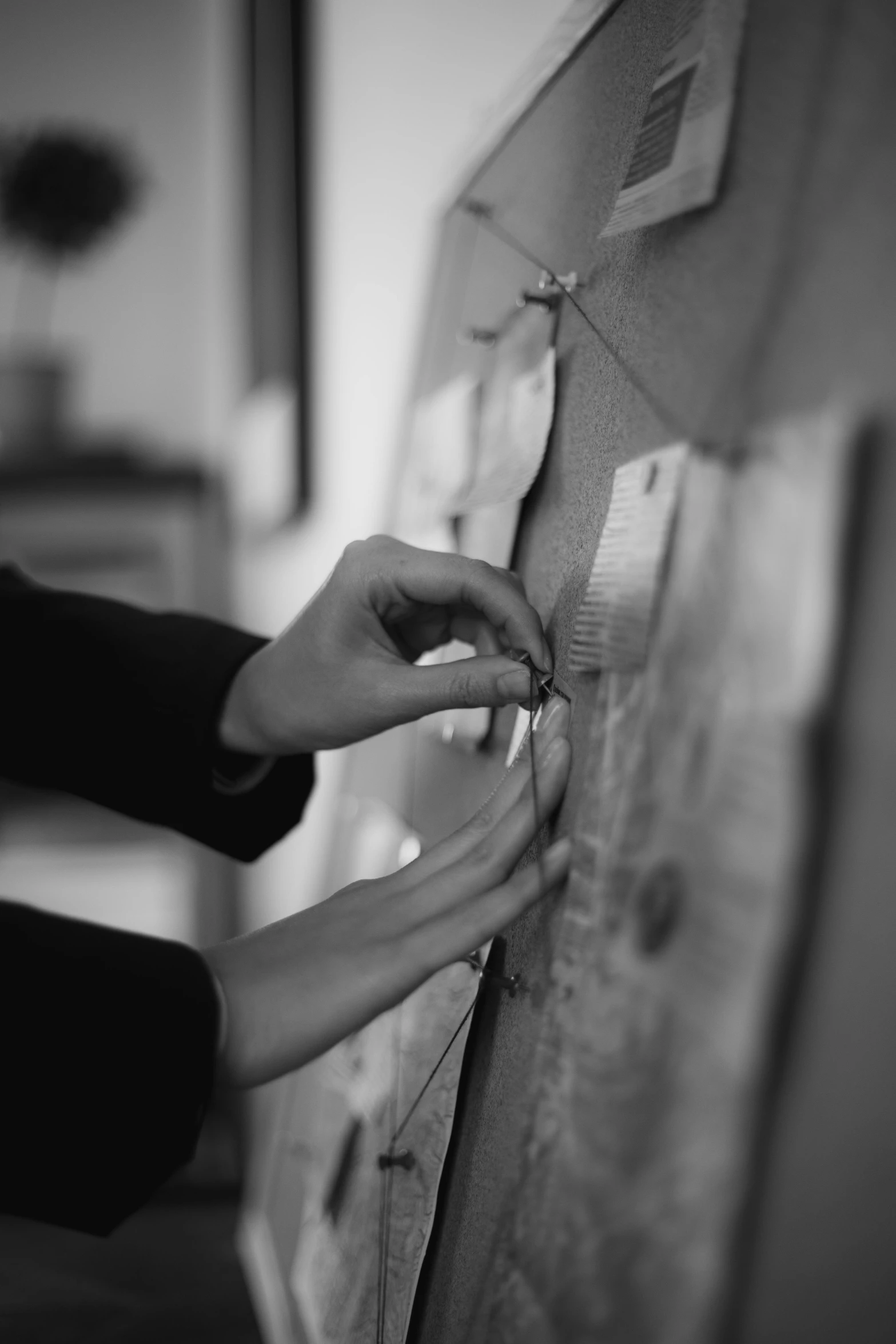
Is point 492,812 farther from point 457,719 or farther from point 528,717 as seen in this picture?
point 457,719

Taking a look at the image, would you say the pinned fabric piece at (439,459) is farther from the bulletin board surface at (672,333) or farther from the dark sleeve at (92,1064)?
the dark sleeve at (92,1064)

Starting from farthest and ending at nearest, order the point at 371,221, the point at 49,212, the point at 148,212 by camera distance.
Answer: the point at 148,212 < the point at 49,212 < the point at 371,221

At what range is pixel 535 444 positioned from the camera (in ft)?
1.75

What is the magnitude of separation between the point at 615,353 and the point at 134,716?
16.8 inches

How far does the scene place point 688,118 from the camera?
374 mm

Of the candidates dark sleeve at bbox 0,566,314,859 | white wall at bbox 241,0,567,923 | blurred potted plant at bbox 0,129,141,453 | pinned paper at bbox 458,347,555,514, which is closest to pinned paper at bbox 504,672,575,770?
pinned paper at bbox 458,347,555,514

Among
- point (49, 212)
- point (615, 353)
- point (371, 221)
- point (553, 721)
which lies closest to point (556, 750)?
point (553, 721)

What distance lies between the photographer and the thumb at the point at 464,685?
1.57 feet

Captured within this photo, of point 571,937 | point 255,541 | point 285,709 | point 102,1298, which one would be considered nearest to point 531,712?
point 571,937

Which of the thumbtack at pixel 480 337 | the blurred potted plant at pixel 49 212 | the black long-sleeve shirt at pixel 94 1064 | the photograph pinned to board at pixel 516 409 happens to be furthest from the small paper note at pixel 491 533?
the blurred potted plant at pixel 49 212

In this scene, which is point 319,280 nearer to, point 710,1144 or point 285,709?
point 285,709

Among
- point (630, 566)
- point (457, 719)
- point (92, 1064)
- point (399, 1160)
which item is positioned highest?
point (630, 566)

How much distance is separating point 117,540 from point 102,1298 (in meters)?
1.16

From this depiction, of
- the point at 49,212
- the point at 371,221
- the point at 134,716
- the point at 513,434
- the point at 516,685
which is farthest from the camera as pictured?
the point at 49,212
